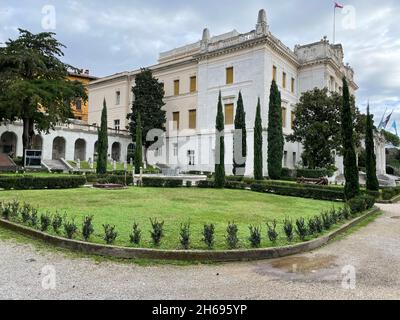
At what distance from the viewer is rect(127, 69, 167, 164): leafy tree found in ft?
133

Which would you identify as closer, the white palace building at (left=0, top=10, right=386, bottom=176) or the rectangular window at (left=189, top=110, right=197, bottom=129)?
the white palace building at (left=0, top=10, right=386, bottom=176)

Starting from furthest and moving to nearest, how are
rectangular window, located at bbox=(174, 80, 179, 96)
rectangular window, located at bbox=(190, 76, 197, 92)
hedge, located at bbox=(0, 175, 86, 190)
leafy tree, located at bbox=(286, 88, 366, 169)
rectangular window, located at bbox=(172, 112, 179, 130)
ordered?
1. rectangular window, located at bbox=(174, 80, 179, 96)
2. rectangular window, located at bbox=(172, 112, 179, 130)
3. rectangular window, located at bbox=(190, 76, 197, 92)
4. leafy tree, located at bbox=(286, 88, 366, 169)
5. hedge, located at bbox=(0, 175, 86, 190)

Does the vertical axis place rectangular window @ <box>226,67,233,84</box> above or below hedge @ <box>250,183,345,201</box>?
above

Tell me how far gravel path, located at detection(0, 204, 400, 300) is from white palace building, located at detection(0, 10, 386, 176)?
28.4 metres

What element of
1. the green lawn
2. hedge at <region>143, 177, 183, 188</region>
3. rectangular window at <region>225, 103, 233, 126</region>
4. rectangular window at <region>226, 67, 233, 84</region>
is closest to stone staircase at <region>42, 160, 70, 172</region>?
hedge at <region>143, 177, 183, 188</region>

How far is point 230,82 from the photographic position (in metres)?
37.2

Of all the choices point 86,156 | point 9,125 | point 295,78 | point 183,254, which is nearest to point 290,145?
point 295,78

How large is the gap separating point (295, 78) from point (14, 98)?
29960 millimetres

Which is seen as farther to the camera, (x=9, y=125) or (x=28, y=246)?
(x=9, y=125)

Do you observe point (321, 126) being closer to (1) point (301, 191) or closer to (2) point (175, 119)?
(1) point (301, 191)

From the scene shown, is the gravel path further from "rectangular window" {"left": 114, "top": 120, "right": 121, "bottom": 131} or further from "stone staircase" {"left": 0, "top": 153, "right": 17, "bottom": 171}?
"rectangular window" {"left": 114, "top": 120, "right": 121, "bottom": 131}

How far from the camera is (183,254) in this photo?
241 inches
